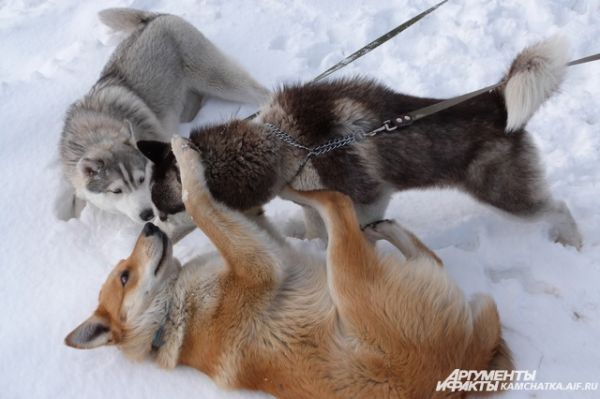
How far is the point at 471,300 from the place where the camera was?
3.09 metres

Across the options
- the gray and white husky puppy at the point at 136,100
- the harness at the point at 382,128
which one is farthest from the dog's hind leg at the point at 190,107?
the harness at the point at 382,128

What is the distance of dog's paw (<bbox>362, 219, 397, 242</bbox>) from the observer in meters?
3.38

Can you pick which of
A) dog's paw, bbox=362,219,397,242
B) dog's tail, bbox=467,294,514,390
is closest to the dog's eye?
dog's paw, bbox=362,219,397,242

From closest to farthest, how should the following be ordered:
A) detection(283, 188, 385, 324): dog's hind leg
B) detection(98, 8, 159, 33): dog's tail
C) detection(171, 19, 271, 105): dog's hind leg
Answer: detection(283, 188, 385, 324): dog's hind leg < detection(171, 19, 271, 105): dog's hind leg < detection(98, 8, 159, 33): dog's tail

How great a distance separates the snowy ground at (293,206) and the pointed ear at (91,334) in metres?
0.36

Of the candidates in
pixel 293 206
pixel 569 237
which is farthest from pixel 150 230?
pixel 569 237

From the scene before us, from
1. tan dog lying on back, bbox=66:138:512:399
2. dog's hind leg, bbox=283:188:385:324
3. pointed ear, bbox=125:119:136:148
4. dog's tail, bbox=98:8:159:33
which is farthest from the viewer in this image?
dog's tail, bbox=98:8:159:33

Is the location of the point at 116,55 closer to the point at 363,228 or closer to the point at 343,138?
the point at 343,138

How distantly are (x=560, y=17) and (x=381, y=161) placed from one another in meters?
3.33

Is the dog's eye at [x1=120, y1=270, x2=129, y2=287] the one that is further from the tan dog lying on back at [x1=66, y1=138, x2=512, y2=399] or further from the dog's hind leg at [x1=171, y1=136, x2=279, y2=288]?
the dog's hind leg at [x1=171, y1=136, x2=279, y2=288]

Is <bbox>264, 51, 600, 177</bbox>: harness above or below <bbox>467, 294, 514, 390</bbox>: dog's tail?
above

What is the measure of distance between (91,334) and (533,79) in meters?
3.28

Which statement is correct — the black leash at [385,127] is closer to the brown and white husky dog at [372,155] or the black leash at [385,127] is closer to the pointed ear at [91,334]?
the brown and white husky dog at [372,155]

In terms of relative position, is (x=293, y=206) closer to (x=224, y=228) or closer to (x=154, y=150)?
(x=224, y=228)
